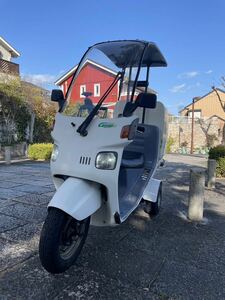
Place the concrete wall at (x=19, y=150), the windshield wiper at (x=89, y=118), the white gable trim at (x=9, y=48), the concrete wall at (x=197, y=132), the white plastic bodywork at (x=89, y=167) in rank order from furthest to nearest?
1. the concrete wall at (x=197, y=132)
2. the white gable trim at (x=9, y=48)
3. the concrete wall at (x=19, y=150)
4. the windshield wiper at (x=89, y=118)
5. the white plastic bodywork at (x=89, y=167)

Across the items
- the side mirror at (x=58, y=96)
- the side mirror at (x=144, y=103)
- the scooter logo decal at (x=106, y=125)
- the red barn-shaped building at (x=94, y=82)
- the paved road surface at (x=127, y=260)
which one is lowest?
the paved road surface at (x=127, y=260)

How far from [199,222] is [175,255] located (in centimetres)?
133

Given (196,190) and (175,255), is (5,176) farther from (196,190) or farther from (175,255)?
(175,255)

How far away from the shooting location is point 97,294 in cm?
236

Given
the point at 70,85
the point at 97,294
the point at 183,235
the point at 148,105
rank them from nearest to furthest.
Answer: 1. the point at 97,294
2. the point at 148,105
3. the point at 70,85
4. the point at 183,235

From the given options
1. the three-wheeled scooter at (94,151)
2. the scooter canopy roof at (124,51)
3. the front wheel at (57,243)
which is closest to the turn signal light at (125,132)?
the three-wheeled scooter at (94,151)

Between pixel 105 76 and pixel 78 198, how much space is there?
58.7 inches

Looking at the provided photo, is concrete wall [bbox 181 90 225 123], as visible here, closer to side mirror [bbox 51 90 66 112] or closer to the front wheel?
side mirror [bbox 51 90 66 112]

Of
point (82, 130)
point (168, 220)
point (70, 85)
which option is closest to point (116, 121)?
point (82, 130)

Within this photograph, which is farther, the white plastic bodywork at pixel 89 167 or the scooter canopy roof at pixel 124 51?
the scooter canopy roof at pixel 124 51

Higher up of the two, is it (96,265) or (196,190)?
(196,190)

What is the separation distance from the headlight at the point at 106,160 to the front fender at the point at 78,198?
197 millimetres

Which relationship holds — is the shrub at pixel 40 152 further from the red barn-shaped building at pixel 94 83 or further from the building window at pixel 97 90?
the building window at pixel 97 90

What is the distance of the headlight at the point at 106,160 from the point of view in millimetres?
2689
